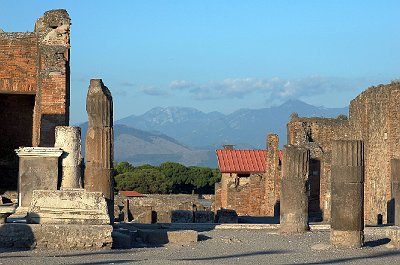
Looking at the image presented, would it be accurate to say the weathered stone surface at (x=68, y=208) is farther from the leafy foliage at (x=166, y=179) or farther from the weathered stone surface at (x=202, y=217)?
the leafy foliage at (x=166, y=179)

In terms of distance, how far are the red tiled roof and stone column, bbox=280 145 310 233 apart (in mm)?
20847

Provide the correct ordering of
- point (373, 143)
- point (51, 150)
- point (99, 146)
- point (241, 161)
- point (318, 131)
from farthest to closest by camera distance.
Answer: point (241, 161)
point (318, 131)
point (373, 143)
point (51, 150)
point (99, 146)

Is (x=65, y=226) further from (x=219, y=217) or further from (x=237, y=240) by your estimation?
(x=219, y=217)

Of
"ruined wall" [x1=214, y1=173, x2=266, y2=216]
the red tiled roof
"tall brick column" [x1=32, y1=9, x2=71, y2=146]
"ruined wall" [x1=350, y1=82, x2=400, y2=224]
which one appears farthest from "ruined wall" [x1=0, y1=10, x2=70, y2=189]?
the red tiled roof

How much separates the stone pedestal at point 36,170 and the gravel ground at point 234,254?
2.58m

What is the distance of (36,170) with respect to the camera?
1755cm

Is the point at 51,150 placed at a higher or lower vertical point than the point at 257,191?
higher

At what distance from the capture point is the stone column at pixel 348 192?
16578mm

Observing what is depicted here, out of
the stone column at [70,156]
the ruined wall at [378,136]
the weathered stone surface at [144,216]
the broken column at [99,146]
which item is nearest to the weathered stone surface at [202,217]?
the weathered stone surface at [144,216]

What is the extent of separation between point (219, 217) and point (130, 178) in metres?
38.9

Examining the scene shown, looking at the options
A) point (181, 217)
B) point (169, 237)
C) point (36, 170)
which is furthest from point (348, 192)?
point (181, 217)

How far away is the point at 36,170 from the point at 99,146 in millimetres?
1205

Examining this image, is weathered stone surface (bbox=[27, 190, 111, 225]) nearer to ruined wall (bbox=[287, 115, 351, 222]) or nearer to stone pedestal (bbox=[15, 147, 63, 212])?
stone pedestal (bbox=[15, 147, 63, 212])

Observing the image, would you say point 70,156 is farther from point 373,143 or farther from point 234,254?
point 373,143
